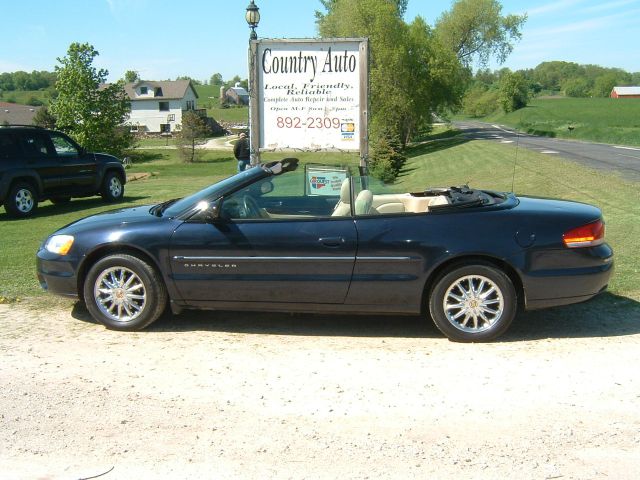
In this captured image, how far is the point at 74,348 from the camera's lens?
5113 millimetres

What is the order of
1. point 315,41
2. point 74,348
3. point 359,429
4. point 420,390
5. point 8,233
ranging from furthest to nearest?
1. point 8,233
2. point 315,41
3. point 74,348
4. point 420,390
5. point 359,429

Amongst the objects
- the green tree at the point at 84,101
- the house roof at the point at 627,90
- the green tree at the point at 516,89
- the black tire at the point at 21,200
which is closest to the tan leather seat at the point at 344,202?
the green tree at the point at 516,89

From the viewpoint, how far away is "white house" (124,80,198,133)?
350 feet

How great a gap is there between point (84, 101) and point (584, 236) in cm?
4778

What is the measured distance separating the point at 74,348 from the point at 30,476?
1.95 metres

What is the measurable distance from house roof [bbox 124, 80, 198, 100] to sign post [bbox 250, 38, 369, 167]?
10020 cm

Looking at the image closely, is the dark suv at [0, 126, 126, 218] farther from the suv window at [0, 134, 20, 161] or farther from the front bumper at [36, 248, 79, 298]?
the front bumper at [36, 248, 79, 298]

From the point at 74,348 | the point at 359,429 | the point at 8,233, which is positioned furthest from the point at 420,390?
the point at 8,233

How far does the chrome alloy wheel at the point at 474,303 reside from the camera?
16.7 ft

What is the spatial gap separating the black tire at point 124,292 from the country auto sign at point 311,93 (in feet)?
18.2

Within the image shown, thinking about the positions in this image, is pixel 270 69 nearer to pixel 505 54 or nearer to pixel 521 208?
pixel 521 208

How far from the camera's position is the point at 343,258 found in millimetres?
5137

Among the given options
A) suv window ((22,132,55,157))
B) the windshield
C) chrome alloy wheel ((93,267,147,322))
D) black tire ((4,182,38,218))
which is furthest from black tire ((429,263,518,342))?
suv window ((22,132,55,157))

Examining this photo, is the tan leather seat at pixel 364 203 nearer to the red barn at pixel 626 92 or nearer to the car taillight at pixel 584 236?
the car taillight at pixel 584 236
